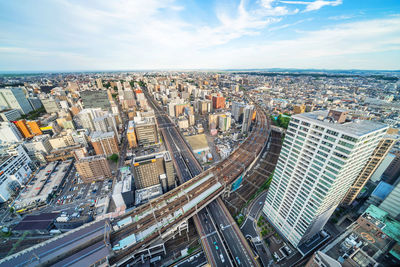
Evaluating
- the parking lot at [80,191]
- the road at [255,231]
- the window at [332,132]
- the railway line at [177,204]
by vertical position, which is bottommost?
the parking lot at [80,191]

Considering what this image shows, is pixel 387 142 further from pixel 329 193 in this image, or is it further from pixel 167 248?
pixel 167 248

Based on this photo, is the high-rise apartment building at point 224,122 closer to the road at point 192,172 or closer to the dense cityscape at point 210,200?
the dense cityscape at point 210,200

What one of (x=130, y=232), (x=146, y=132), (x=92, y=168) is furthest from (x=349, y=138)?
(x=146, y=132)

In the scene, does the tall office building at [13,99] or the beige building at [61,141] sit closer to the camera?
the beige building at [61,141]

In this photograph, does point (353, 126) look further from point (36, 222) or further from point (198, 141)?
point (36, 222)

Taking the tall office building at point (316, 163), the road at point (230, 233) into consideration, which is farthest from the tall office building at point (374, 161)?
the road at point (230, 233)

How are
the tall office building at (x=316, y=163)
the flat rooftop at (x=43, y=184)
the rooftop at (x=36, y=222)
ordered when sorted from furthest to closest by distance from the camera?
the flat rooftop at (x=43, y=184)
the rooftop at (x=36, y=222)
the tall office building at (x=316, y=163)
